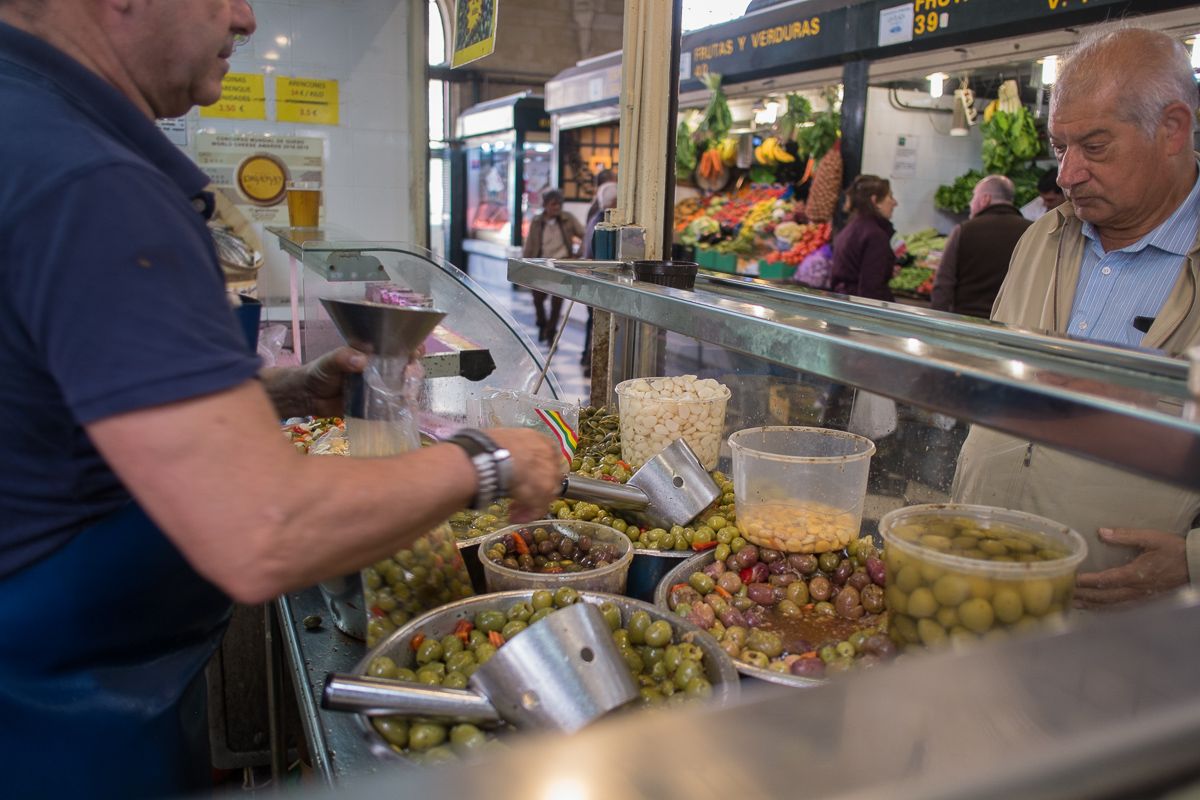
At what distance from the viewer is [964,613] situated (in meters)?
1.36

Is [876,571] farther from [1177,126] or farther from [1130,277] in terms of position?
[1177,126]

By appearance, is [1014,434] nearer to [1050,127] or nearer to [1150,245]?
[1150,245]

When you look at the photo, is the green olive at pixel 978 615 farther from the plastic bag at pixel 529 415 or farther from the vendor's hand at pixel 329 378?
the plastic bag at pixel 529 415

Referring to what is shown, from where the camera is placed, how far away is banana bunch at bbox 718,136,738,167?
403 inches

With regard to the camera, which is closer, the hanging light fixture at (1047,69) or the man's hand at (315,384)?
the man's hand at (315,384)

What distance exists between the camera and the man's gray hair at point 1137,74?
218cm

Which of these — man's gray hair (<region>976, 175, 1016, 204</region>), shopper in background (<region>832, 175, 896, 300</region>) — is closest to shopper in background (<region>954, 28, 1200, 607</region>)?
man's gray hair (<region>976, 175, 1016, 204</region>)

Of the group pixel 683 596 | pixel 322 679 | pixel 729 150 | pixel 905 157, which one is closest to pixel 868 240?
pixel 905 157

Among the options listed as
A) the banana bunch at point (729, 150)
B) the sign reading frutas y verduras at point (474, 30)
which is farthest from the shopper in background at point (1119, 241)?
the banana bunch at point (729, 150)

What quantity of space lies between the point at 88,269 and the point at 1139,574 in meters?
1.89

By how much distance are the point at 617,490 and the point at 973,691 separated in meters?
1.47

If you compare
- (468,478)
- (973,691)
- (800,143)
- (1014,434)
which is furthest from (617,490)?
(800,143)

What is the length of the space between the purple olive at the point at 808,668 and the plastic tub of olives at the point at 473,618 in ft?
0.36

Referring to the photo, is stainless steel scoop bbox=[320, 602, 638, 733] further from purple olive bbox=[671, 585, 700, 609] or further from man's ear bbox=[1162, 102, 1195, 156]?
man's ear bbox=[1162, 102, 1195, 156]
